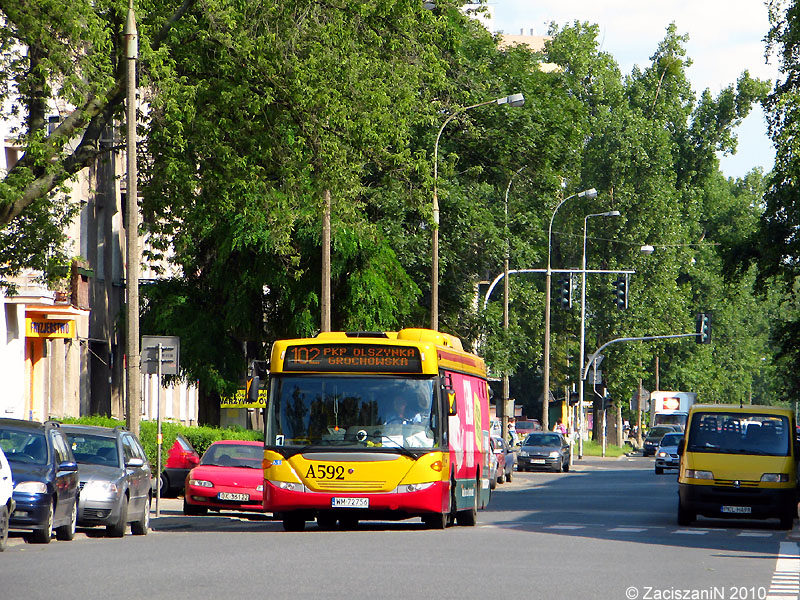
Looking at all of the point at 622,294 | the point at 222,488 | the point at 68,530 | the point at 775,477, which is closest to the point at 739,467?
the point at 775,477

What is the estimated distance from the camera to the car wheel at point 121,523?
20922 mm

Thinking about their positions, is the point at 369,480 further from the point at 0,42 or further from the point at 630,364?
the point at 630,364

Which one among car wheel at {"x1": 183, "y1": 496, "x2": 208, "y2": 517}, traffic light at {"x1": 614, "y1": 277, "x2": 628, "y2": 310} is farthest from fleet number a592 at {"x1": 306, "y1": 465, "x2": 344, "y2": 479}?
traffic light at {"x1": 614, "y1": 277, "x2": 628, "y2": 310}

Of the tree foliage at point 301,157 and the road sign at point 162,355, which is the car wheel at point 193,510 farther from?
the tree foliage at point 301,157

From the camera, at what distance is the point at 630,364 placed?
8056 centimetres

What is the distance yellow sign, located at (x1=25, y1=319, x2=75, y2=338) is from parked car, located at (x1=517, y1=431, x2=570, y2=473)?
25.4 metres

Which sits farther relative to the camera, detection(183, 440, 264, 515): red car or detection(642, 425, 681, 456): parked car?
detection(642, 425, 681, 456): parked car

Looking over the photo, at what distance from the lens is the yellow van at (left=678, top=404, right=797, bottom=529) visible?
2614 cm

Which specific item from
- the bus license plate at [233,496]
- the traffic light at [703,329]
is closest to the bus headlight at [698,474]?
the bus license plate at [233,496]

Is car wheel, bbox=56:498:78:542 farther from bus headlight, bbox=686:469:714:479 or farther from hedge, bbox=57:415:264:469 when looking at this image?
bus headlight, bbox=686:469:714:479

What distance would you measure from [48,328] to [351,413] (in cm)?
1656

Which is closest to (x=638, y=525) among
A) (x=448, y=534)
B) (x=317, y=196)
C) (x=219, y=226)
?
(x=448, y=534)

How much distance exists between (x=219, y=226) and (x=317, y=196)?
10.2 metres

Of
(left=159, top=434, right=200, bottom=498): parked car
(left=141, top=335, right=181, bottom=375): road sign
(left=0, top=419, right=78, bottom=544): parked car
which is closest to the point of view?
(left=0, top=419, right=78, bottom=544): parked car
